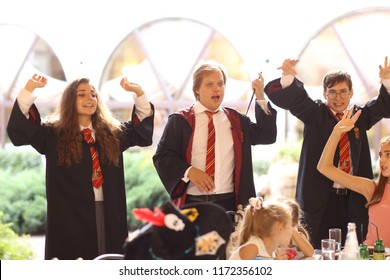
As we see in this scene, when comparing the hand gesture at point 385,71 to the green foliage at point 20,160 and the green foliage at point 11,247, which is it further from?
the green foliage at point 20,160

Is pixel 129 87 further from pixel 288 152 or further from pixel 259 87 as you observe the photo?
pixel 288 152

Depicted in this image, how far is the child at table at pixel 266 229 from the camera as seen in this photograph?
346 cm

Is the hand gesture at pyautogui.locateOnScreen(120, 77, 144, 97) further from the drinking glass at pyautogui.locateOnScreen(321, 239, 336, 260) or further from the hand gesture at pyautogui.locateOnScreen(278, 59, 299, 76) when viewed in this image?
the drinking glass at pyautogui.locateOnScreen(321, 239, 336, 260)

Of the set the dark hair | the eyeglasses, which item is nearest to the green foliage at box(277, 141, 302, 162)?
the eyeglasses

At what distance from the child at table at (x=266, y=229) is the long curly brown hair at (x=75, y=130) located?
97 cm

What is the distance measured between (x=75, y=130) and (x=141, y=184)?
10.9ft

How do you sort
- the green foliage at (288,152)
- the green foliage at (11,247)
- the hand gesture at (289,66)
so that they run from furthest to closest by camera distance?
the green foliage at (288,152) → the green foliage at (11,247) → the hand gesture at (289,66)

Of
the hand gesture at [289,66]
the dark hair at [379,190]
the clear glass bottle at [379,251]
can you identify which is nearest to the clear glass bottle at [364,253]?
the clear glass bottle at [379,251]

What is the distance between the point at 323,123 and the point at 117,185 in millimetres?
1225

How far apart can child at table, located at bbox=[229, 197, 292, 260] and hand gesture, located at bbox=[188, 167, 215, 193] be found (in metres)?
0.61

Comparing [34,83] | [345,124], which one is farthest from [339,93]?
[34,83]

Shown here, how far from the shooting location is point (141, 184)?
741 centimetres
